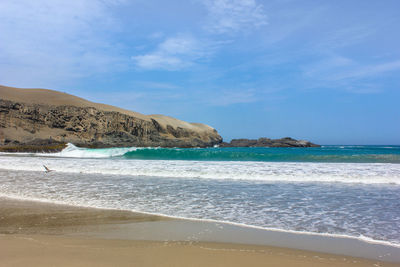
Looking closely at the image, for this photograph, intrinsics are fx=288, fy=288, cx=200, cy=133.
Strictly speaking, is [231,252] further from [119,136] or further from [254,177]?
[119,136]

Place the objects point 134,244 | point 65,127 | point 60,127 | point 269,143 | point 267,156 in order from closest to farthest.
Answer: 1. point 134,244
2. point 267,156
3. point 60,127
4. point 65,127
5. point 269,143

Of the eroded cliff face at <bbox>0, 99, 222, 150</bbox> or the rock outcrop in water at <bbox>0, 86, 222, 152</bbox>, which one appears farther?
the eroded cliff face at <bbox>0, 99, 222, 150</bbox>

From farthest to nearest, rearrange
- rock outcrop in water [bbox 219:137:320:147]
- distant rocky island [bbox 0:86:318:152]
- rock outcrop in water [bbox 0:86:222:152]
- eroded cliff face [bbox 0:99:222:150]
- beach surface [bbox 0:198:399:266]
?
rock outcrop in water [bbox 219:137:320:147]
eroded cliff face [bbox 0:99:222:150]
rock outcrop in water [bbox 0:86:222:152]
distant rocky island [bbox 0:86:318:152]
beach surface [bbox 0:198:399:266]

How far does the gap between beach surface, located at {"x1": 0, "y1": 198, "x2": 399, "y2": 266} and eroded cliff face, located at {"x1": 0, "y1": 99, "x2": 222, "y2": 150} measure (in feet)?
115

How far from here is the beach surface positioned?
3031 millimetres

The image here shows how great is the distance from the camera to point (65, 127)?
43375mm

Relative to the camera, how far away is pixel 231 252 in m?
3.36

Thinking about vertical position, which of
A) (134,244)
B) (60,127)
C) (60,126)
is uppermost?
(60,126)

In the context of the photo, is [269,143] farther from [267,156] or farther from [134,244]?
[134,244]

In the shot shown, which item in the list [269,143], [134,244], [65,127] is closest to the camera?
[134,244]

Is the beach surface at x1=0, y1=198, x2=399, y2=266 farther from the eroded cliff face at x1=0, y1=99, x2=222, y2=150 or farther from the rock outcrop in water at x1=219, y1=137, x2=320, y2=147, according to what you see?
the rock outcrop in water at x1=219, y1=137, x2=320, y2=147

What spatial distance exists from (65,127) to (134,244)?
44.3 meters

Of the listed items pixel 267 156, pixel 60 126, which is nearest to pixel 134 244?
pixel 267 156

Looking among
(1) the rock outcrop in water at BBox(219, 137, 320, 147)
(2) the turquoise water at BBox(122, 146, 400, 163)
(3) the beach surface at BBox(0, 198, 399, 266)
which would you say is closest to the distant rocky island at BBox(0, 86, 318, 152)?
(2) the turquoise water at BBox(122, 146, 400, 163)
